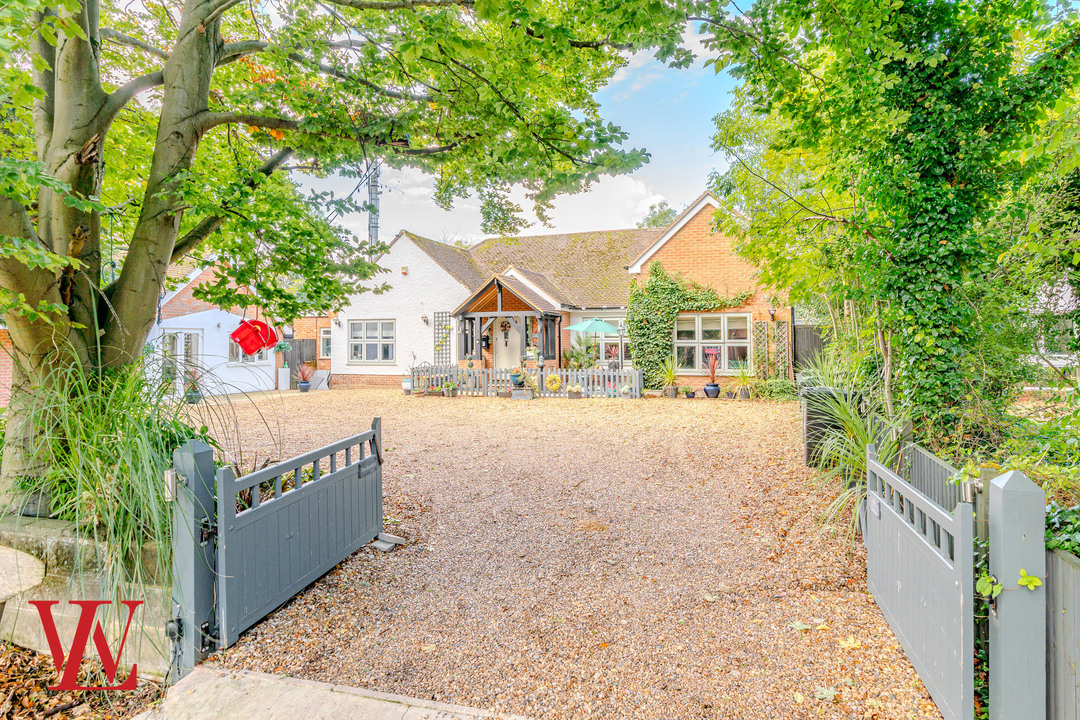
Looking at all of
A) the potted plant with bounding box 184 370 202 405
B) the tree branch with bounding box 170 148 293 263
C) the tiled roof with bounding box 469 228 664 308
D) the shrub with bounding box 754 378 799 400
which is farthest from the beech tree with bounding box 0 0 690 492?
the tiled roof with bounding box 469 228 664 308

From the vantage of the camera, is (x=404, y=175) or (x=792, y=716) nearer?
(x=792, y=716)

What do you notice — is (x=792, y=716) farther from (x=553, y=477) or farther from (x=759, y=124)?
(x=759, y=124)

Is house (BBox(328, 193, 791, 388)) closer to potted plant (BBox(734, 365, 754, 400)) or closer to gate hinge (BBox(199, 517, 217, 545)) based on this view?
potted plant (BBox(734, 365, 754, 400))

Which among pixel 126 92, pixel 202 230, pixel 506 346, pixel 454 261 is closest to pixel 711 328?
pixel 506 346

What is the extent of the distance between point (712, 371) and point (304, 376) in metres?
15.1

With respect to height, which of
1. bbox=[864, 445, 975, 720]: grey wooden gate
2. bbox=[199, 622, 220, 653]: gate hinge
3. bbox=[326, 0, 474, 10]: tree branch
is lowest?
bbox=[199, 622, 220, 653]: gate hinge

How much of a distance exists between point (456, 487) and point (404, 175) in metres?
3.59

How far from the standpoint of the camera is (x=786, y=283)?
5.93 metres

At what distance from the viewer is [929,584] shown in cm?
234

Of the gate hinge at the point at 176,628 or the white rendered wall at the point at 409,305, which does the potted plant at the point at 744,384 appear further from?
the gate hinge at the point at 176,628

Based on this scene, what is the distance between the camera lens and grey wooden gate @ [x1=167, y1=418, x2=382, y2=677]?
263cm

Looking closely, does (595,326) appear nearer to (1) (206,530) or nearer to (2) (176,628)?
(1) (206,530)

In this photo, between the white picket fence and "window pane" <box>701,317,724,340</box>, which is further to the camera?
"window pane" <box>701,317,724,340</box>

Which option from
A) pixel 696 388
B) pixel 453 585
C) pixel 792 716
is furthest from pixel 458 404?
pixel 792 716
